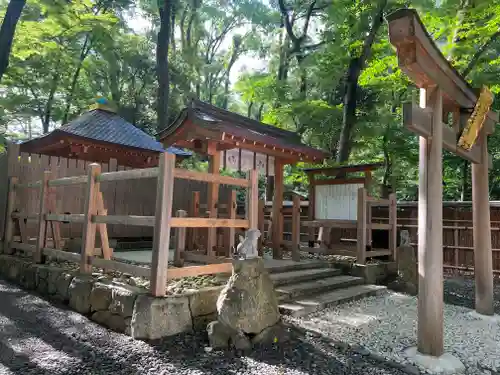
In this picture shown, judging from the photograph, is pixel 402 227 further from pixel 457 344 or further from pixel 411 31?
pixel 411 31

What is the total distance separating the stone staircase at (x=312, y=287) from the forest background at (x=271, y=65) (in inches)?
111

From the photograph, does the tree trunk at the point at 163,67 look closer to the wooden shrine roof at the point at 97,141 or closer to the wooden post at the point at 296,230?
the wooden shrine roof at the point at 97,141

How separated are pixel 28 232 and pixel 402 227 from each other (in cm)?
969

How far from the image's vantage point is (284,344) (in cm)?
378

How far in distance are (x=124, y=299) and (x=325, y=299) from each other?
9.84ft

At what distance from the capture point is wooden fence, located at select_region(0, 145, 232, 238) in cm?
709

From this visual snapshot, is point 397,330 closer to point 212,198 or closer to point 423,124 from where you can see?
point 423,124

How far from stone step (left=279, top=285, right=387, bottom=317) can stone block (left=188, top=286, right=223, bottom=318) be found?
1040 millimetres

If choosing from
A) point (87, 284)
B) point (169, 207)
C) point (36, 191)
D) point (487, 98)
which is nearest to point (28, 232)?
point (36, 191)

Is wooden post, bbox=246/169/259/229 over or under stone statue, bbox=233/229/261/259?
over

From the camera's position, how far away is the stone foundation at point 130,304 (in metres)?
3.79

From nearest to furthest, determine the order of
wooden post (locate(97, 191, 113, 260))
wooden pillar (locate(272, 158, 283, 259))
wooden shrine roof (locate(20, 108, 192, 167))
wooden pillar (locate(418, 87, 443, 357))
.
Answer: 1. wooden pillar (locate(418, 87, 443, 357))
2. wooden post (locate(97, 191, 113, 260))
3. wooden pillar (locate(272, 158, 283, 259))
4. wooden shrine roof (locate(20, 108, 192, 167))

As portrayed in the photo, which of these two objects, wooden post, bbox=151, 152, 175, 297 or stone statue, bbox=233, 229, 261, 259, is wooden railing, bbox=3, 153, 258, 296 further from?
stone statue, bbox=233, 229, 261, 259

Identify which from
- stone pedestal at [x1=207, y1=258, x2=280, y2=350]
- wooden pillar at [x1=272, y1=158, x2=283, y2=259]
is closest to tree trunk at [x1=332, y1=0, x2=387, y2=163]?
wooden pillar at [x1=272, y1=158, x2=283, y2=259]
